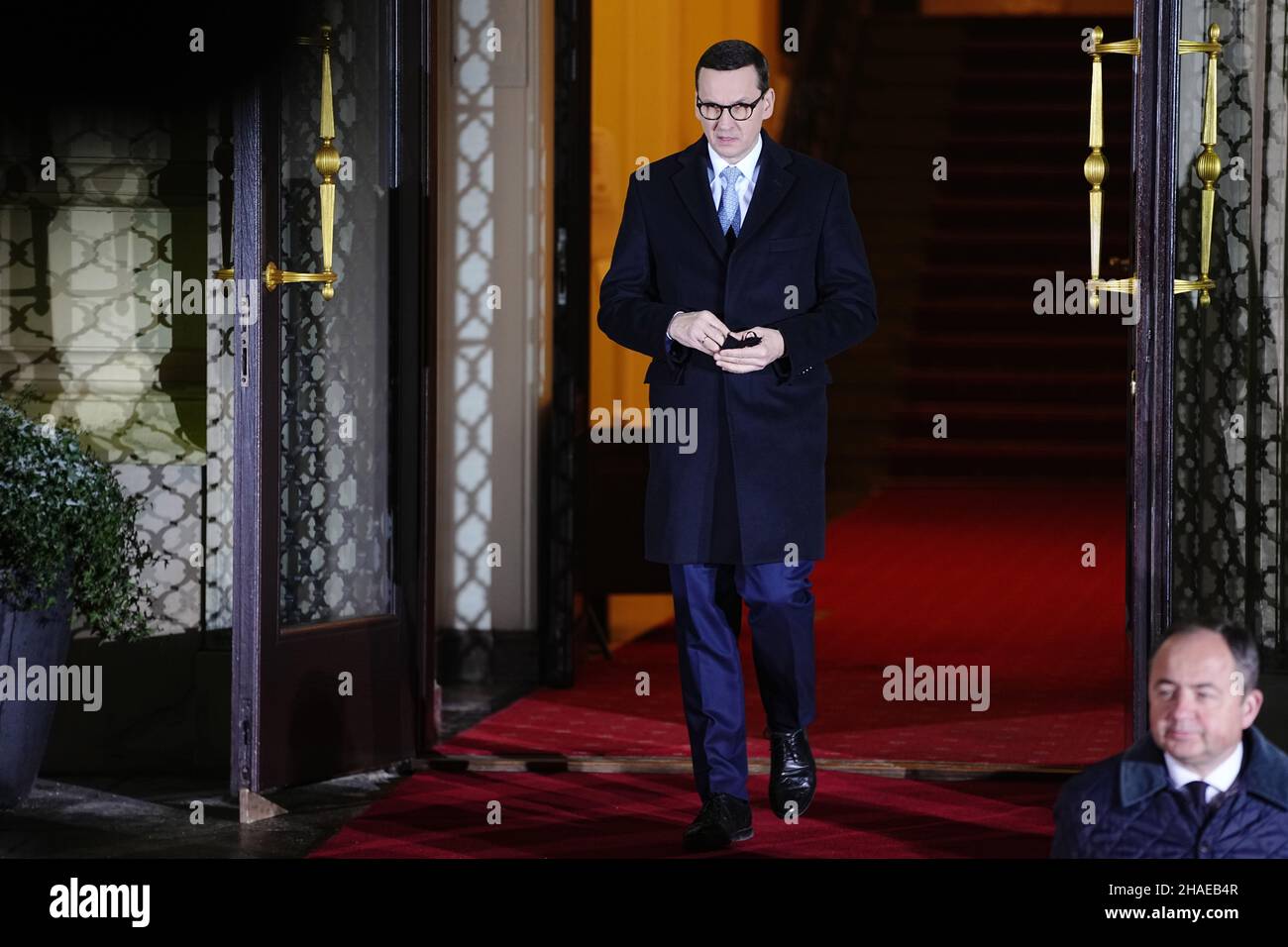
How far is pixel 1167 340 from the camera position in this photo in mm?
3998

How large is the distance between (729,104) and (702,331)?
1.59 ft

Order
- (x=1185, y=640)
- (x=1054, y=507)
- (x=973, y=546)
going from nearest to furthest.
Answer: (x=1185, y=640) < (x=973, y=546) < (x=1054, y=507)

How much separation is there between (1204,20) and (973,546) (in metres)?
4.72

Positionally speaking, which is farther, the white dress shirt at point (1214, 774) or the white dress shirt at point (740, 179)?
the white dress shirt at point (740, 179)

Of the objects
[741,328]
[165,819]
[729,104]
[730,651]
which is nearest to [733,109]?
[729,104]

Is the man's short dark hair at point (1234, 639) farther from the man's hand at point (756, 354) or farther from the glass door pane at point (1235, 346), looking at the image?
the glass door pane at point (1235, 346)

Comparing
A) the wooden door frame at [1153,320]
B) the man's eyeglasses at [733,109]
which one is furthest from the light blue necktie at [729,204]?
the wooden door frame at [1153,320]

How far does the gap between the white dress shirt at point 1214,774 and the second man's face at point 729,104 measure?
1725 mm

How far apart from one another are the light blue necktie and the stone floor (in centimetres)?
157

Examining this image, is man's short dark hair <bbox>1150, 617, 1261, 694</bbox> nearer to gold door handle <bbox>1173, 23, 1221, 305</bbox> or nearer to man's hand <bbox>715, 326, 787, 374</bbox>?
man's hand <bbox>715, 326, 787, 374</bbox>

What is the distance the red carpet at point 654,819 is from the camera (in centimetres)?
387

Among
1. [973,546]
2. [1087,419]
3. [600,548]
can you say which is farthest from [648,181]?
[1087,419]

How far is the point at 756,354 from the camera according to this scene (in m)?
3.71
